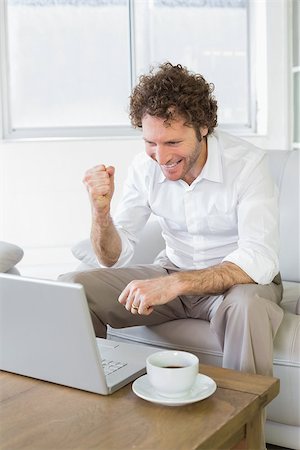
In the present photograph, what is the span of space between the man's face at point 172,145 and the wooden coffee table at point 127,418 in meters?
0.70

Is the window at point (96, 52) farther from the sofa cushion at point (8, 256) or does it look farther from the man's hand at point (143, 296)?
the man's hand at point (143, 296)

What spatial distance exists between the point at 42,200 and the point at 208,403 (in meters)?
2.41

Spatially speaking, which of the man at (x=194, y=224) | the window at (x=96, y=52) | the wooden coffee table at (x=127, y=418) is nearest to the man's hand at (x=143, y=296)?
the man at (x=194, y=224)

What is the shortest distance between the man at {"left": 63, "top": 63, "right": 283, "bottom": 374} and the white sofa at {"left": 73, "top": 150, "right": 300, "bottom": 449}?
0.06 metres

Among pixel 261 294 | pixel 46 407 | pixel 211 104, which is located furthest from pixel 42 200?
pixel 46 407

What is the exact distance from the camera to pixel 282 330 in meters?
1.78

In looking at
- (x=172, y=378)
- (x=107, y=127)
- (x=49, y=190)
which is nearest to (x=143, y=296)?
(x=172, y=378)

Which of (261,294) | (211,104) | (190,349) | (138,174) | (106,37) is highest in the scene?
(106,37)

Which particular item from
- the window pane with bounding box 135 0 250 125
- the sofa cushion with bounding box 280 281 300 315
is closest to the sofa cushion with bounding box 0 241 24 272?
the sofa cushion with bounding box 280 281 300 315

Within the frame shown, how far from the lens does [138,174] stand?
2086mm

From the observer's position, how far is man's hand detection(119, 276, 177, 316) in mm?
1497

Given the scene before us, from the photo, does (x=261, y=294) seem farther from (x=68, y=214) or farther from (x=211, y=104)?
(x=68, y=214)

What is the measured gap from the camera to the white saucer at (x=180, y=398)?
3.86ft

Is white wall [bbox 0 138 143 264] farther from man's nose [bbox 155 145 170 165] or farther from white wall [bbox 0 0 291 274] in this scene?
man's nose [bbox 155 145 170 165]
